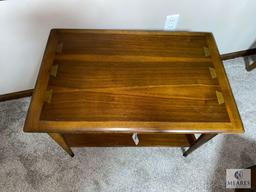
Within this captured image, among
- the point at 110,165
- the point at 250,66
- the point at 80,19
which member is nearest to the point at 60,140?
the point at 110,165

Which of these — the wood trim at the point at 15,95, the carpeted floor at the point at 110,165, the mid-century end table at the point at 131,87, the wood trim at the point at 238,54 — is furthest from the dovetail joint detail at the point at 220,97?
the wood trim at the point at 15,95

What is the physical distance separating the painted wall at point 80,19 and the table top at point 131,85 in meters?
0.11

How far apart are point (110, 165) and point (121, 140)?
0.58 feet

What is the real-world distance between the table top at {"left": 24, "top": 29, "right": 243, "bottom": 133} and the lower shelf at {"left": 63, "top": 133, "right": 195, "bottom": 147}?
386 millimetres

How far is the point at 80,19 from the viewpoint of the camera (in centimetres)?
106

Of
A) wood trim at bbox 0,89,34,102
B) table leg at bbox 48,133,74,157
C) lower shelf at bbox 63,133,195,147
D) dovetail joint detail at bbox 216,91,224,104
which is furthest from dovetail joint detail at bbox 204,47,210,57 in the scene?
wood trim at bbox 0,89,34,102

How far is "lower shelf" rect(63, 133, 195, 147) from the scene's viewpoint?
1127mm

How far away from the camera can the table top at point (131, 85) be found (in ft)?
2.48

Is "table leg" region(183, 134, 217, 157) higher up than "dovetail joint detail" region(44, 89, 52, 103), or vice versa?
"dovetail joint detail" region(44, 89, 52, 103)

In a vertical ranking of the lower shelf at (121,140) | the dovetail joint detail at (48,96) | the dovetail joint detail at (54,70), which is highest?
the dovetail joint detail at (54,70)

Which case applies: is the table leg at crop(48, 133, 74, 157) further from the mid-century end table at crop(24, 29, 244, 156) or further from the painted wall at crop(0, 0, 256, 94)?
the painted wall at crop(0, 0, 256, 94)

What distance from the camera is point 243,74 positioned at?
162 centimetres

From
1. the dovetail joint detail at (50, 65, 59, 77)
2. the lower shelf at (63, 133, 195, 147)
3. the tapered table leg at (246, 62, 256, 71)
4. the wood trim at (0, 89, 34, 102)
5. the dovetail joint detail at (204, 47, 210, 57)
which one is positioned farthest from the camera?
the tapered table leg at (246, 62, 256, 71)

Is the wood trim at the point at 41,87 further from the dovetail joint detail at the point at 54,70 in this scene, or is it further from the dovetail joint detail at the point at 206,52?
the dovetail joint detail at the point at 206,52
